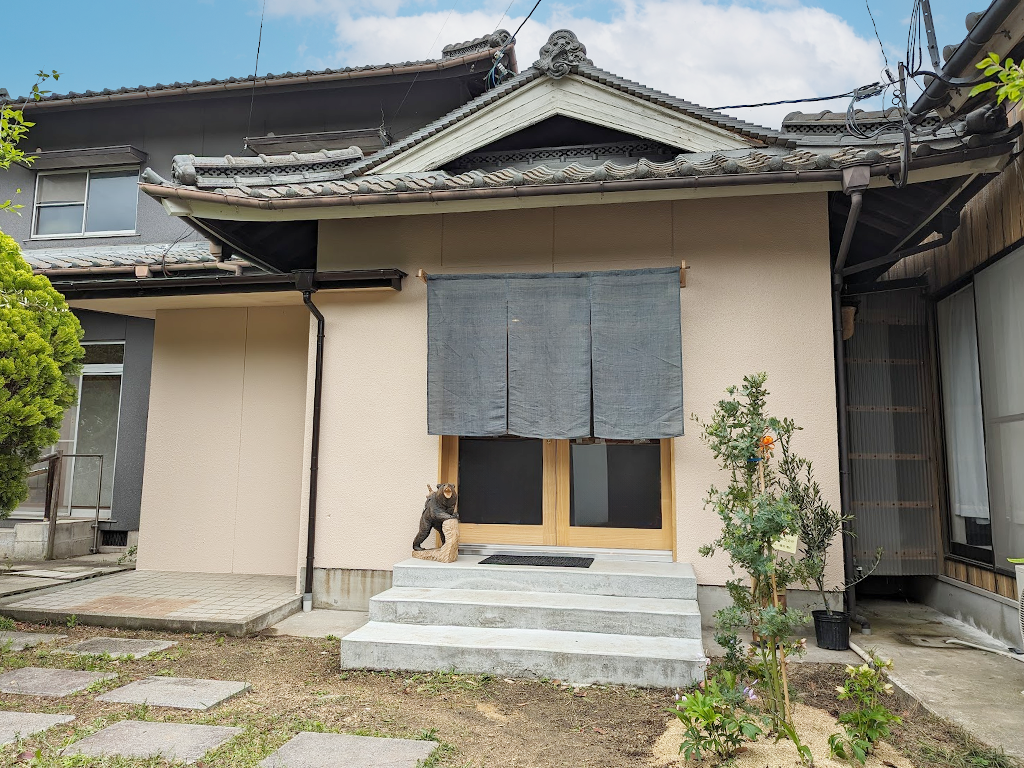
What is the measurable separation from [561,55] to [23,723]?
647cm

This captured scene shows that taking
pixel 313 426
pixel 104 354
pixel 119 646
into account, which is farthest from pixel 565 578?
pixel 104 354

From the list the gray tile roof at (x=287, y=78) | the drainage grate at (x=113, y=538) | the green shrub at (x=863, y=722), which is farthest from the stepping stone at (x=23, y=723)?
the gray tile roof at (x=287, y=78)

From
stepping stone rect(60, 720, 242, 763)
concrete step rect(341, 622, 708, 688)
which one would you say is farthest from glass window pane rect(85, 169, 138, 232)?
stepping stone rect(60, 720, 242, 763)

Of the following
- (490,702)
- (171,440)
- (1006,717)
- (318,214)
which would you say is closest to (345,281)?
(318,214)

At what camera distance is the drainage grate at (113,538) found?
9617 millimetres

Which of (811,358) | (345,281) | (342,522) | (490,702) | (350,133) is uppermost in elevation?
(350,133)

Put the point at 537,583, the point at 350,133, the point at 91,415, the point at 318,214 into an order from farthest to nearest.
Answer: the point at 350,133
the point at 91,415
the point at 318,214
the point at 537,583

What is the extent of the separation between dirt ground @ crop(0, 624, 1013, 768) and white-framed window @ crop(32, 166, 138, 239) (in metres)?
8.51

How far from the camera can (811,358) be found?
566 cm

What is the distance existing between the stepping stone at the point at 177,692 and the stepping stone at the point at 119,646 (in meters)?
0.67

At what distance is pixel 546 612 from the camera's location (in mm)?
4906

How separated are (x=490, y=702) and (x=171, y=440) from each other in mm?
5626

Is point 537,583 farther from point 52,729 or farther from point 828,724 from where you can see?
point 52,729

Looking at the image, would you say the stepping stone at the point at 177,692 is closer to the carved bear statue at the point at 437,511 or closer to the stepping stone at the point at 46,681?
the stepping stone at the point at 46,681
